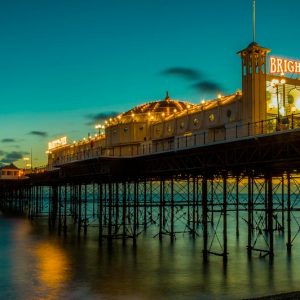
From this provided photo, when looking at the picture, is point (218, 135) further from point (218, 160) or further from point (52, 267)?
point (52, 267)

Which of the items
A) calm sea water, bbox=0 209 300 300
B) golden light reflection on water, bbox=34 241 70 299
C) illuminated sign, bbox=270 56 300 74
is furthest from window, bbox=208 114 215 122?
golden light reflection on water, bbox=34 241 70 299

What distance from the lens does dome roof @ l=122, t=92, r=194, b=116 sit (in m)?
53.6

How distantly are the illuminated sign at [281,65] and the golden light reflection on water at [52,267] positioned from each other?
19.0m

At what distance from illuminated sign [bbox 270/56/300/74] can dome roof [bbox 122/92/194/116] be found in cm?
1691

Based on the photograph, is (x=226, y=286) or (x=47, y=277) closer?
(x=226, y=286)

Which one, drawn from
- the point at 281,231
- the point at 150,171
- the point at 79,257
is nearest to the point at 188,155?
the point at 150,171

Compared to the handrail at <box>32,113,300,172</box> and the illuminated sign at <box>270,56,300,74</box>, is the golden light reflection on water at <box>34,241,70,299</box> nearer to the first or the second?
the handrail at <box>32,113,300,172</box>

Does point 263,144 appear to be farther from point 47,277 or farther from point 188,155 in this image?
point 47,277

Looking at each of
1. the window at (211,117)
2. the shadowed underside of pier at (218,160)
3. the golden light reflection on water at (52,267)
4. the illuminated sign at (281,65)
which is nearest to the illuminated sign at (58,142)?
the shadowed underside of pier at (218,160)

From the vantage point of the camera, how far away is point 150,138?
5128 cm

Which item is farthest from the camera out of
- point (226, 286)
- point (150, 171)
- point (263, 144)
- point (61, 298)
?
point (150, 171)

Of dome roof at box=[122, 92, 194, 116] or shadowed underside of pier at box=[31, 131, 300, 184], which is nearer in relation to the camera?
shadowed underside of pier at box=[31, 131, 300, 184]

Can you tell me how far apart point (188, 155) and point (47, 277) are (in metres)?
12.0

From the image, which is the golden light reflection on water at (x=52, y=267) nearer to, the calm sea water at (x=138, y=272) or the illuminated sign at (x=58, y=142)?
the calm sea water at (x=138, y=272)
